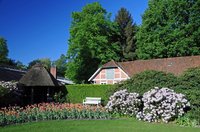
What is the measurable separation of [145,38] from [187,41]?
613 centimetres

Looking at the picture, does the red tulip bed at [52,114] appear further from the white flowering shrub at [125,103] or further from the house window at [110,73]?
the house window at [110,73]

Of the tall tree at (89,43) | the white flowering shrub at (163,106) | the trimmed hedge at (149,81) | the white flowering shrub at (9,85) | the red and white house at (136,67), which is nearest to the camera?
the white flowering shrub at (163,106)

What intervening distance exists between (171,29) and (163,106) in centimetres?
2579

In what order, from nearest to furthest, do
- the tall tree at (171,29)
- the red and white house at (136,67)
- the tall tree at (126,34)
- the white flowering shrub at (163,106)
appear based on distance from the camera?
the white flowering shrub at (163,106)
the red and white house at (136,67)
the tall tree at (171,29)
the tall tree at (126,34)

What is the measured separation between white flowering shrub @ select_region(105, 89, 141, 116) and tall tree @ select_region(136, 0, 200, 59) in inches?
868

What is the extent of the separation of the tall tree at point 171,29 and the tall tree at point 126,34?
10075 mm

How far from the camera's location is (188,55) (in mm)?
40969

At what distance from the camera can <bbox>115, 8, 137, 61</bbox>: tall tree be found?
53281mm

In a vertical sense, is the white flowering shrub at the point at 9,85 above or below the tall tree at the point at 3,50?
below

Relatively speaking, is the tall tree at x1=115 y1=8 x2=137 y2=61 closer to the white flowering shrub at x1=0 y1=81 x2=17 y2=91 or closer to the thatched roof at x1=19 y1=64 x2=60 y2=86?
the thatched roof at x1=19 y1=64 x2=60 y2=86

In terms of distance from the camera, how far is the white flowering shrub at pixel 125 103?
18.5 metres

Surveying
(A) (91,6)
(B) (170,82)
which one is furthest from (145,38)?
(B) (170,82)

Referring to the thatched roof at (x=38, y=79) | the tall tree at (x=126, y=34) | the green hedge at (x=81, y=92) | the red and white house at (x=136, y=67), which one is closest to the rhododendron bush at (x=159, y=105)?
the green hedge at (x=81, y=92)

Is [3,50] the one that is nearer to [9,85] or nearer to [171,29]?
[171,29]
